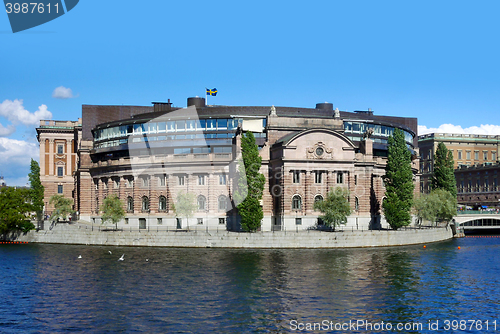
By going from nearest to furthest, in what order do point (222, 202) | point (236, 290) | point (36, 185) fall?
point (236, 290) < point (222, 202) < point (36, 185)

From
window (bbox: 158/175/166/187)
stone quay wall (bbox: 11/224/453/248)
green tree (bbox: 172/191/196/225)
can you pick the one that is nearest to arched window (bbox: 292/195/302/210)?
stone quay wall (bbox: 11/224/453/248)

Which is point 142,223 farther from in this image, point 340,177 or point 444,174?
point 444,174

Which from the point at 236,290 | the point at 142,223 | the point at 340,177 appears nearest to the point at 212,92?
the point at 142,223

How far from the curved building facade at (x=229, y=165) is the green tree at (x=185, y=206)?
2.47 meters

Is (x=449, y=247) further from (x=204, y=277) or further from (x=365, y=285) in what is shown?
(x=204, y=277)

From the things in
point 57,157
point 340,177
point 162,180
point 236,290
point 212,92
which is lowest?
point 236,290

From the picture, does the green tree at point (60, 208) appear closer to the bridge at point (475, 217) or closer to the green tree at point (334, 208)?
the green tree at point (334, 208)

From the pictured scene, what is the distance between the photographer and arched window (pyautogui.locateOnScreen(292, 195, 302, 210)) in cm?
10425

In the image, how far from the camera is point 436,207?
4552 inches

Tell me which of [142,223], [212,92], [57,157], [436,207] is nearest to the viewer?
[142,223]

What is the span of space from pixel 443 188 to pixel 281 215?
160 feet

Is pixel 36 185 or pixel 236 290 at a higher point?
pixel 36 185

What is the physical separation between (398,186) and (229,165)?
3149 centimetres

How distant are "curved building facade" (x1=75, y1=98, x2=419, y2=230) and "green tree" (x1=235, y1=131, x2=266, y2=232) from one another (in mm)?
6652
